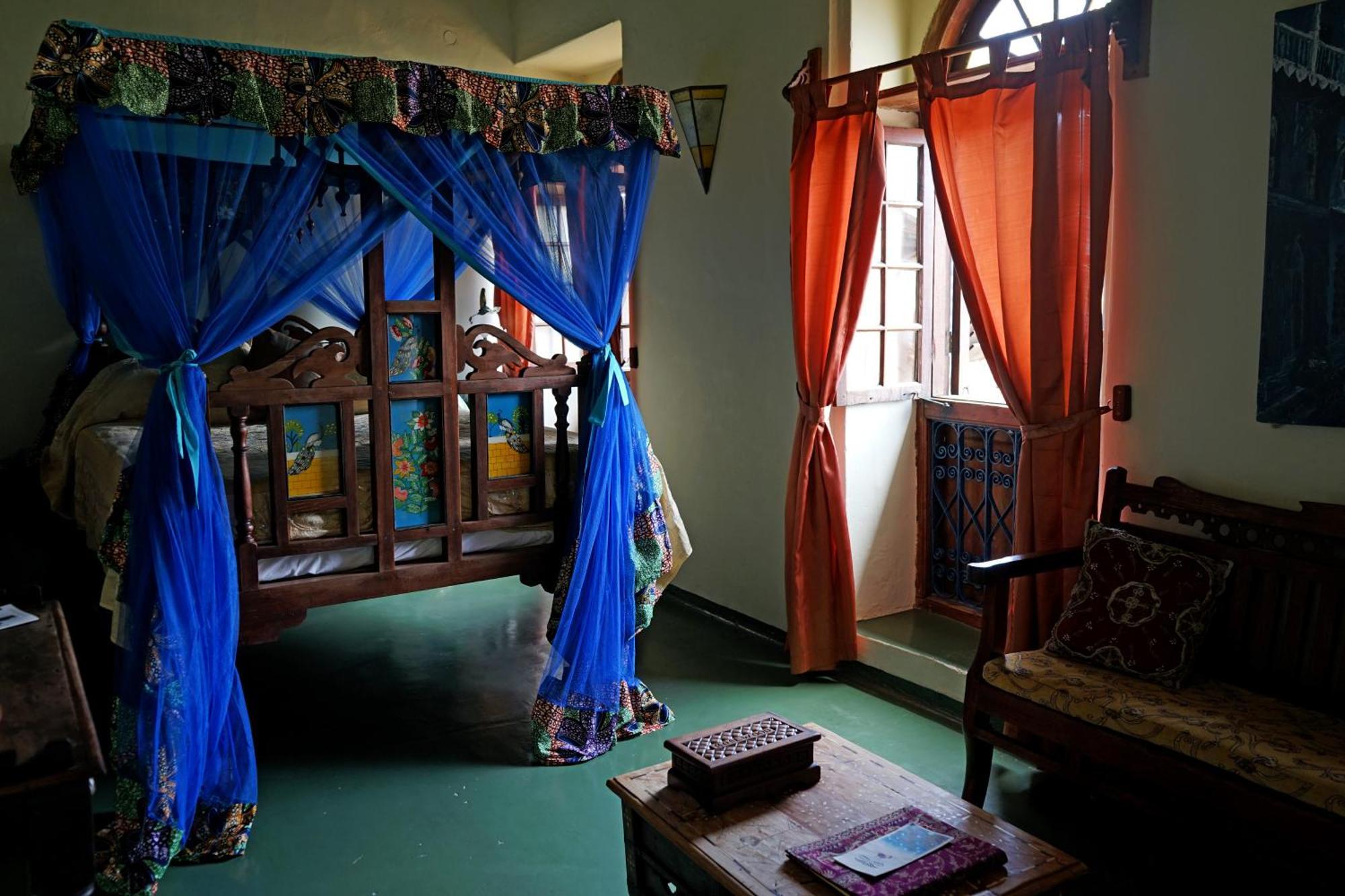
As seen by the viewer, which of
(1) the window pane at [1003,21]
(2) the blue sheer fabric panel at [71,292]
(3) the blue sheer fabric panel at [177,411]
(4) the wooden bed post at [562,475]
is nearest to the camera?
(3) the blue sheer fabric panel at [177,411]

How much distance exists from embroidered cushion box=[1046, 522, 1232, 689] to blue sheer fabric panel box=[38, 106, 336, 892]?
7.52ft

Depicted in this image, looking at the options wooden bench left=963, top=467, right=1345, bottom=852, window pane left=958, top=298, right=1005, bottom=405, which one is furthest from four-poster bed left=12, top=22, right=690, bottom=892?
window pane left=958, top=298, right=1005, bottom=405

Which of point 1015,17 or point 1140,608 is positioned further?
point 1015,17

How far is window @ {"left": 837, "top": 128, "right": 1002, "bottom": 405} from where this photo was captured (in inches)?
162

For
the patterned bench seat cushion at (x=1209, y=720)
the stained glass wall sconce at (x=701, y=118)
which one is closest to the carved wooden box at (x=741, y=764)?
the patterned bench seat cushion at (x=1209, y=720)

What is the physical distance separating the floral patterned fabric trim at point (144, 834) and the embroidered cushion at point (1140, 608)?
90.4 inches

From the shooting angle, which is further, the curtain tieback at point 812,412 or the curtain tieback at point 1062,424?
the curtain tieback at point 812,412

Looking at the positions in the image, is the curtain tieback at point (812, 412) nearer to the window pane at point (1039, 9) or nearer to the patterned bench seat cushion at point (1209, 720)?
the patterned bench seat cushion at point (1209, 720)

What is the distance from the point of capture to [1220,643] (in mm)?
2822

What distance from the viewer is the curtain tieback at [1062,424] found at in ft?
10.3

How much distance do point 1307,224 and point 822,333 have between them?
5.58ft

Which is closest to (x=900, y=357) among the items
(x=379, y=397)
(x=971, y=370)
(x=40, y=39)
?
(x=971, y=370)

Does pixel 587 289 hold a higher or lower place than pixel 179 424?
higher

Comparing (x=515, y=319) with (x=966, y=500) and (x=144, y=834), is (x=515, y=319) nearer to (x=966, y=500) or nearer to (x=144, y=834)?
(x=966, y=500)
